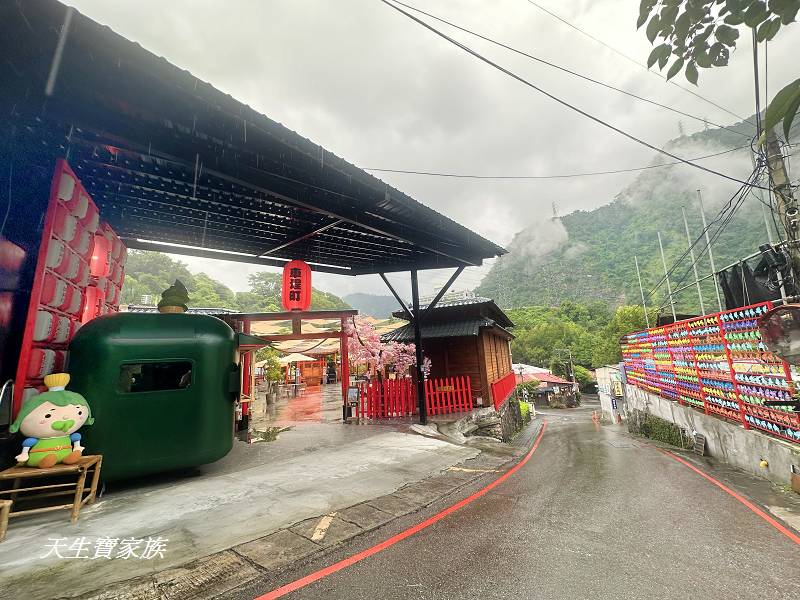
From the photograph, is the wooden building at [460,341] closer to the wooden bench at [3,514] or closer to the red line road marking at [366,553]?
the red line road marking at [366,553]

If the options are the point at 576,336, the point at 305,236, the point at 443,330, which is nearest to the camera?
the point at 305,236

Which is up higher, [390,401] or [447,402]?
[390,401]

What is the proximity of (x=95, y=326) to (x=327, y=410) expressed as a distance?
379 inches

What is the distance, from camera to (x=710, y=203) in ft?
331

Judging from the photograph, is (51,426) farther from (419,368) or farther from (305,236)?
(419,368)

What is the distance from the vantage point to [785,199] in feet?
19.1

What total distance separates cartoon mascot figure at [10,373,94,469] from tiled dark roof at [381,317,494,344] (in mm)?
10950

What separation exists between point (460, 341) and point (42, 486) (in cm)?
1321

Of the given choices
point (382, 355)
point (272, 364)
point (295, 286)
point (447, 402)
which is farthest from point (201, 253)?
point (272, 364)

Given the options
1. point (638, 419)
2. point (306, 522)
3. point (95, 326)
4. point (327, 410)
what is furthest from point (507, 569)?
point (638, 419)

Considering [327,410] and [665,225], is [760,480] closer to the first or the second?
[327,410]

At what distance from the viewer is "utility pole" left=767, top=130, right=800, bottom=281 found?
5691 millimetres

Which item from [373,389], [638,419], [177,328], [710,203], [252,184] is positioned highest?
[710,203]

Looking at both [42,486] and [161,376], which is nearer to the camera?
[42,486]
